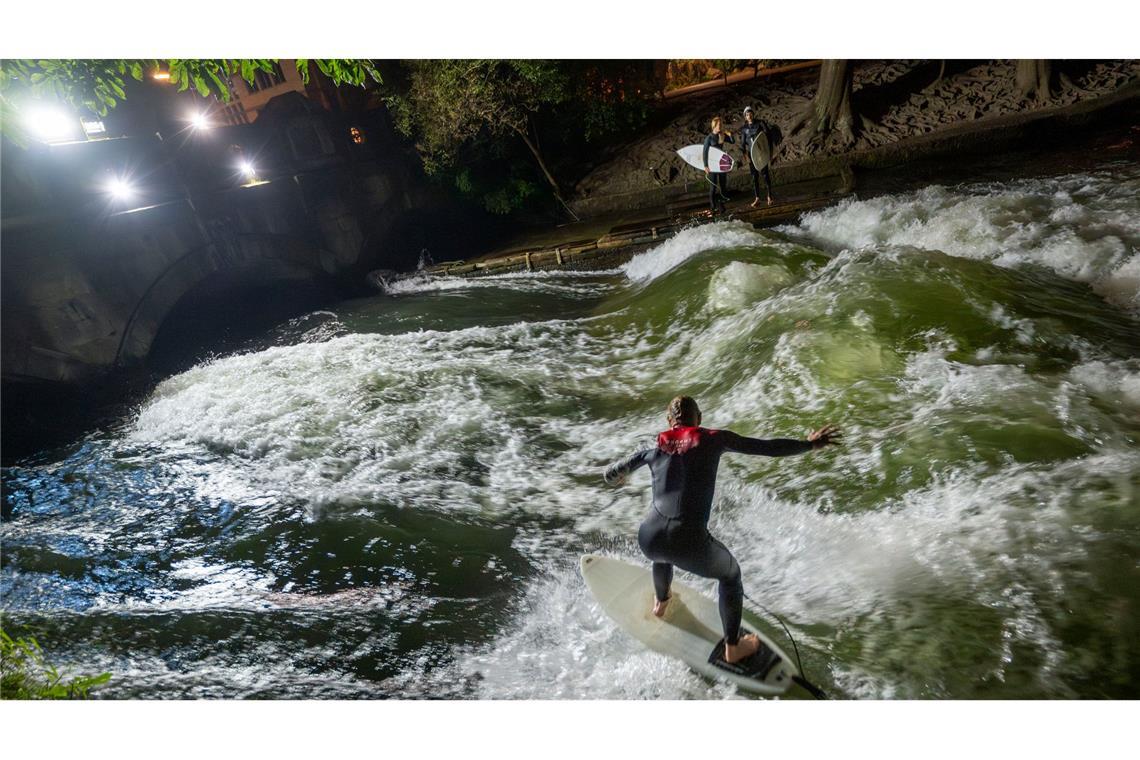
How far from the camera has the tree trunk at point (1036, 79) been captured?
37.2 ft

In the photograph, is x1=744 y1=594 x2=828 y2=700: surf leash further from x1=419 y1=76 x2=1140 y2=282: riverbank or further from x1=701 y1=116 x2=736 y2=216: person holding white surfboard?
x1=419 y1=76 x2=1140 y2=282: riverbank

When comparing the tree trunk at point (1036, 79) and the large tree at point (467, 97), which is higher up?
the large tree at point (467, 97)

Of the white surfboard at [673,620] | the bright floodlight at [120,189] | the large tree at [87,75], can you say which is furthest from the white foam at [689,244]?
the bright floodlight at [120,189]

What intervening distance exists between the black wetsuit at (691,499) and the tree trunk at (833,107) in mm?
12951

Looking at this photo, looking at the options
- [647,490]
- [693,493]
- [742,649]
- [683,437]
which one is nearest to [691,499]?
[693,493]

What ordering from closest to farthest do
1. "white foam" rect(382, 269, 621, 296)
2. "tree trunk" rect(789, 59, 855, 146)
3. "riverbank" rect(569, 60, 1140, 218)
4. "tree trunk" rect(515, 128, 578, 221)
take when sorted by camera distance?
"white foam" rect(382, 269, 621, 296)
"riverbank" rect(569, 60, 1140, 218)
"tree trunk" rect(789, 59, 855, 146)
"tree trunk" rect(515, 128, 578, 221)

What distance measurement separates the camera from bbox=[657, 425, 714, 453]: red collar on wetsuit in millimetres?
2309

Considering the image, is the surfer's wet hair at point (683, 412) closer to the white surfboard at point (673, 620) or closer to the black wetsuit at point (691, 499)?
the black wetsuit at point (691, 499)

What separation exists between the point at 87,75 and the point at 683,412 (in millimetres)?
4676

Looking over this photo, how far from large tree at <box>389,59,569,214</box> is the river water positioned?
704cm

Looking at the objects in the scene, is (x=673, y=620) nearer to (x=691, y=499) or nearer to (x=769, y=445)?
(x=691, y=499)

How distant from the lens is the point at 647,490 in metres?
4.55

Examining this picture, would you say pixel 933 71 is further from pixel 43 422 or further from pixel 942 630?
pixel 43 422

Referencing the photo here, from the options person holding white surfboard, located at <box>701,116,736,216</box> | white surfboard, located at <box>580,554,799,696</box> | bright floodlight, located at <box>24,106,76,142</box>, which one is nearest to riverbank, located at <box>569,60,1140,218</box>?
person holding white surfboard, located at <box>701,116,736,216</box>
